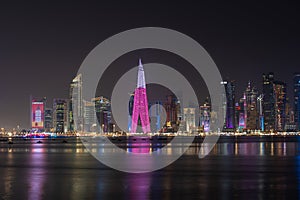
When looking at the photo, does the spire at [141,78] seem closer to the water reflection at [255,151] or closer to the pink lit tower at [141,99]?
the pink lit tower at [141,99]

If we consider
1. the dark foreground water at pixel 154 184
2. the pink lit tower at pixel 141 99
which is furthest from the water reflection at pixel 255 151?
the pink lit tower at pixel 141 99

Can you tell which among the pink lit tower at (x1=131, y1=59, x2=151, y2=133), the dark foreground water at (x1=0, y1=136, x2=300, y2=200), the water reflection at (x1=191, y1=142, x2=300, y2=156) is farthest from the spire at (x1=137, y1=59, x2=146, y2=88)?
the dark foreground water at (x1=0, y1=136, x2=300, y2=200)

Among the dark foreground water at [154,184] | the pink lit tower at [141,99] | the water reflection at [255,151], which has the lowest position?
the water reflection at [255,151]

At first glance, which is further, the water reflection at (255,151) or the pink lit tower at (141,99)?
the pink lit tower at (141,99)

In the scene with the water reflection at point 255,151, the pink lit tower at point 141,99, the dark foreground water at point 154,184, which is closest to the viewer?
the dark foreground water at point 154,184

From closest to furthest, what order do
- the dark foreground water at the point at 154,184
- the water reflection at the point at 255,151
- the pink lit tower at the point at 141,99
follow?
1. the dark foreground water at the point at 154,184
2. the water reflection at the point at 255,151
3. the pink lit tower at the point at 141,99

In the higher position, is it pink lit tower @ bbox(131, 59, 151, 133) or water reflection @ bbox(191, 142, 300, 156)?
pink lit tower @ bbox(131, 59, 151, 133)

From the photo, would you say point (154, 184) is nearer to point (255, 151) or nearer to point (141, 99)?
point (255, 151)

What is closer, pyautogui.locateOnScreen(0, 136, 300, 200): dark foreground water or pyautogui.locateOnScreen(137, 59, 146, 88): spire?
pyautogui.locateOnScreen(0, 136, 300, 200): dark foreground water

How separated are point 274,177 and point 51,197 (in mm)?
12829

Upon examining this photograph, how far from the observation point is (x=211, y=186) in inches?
997

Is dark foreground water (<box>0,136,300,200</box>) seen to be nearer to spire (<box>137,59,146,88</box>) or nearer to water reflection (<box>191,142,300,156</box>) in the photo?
water reflection (<box>191,142,300,156</box>)

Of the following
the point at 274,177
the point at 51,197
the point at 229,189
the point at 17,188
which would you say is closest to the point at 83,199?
the point at 51,197

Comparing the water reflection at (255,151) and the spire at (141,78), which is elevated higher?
the spire at (141,78)
